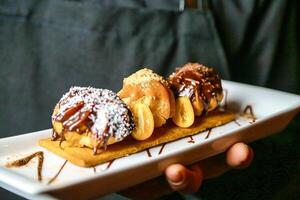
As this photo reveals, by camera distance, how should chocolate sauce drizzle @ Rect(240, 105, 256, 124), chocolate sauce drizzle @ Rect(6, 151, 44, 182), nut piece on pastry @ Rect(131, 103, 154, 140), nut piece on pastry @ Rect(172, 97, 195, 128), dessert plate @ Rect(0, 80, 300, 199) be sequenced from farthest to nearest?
chocolate sauce drizzle @ Rect(240, 105, 256, 124)
nut piece on pastry @ Rect(172, 97, 195, 128)
nut piece on pastry @ Rect(131, 103, 154, 140)
chocolate sauce drizzle @ Rect(6, 151, 44, 182)
dessert plate @ Rect(0, 80, 300, 199)

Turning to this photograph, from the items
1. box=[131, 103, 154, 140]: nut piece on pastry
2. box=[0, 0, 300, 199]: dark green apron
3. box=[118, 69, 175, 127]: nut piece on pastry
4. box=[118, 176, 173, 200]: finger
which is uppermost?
box=[0, 0, 300, 199]: dark green apron

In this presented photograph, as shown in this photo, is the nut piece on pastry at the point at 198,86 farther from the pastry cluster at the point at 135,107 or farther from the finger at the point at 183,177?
the finger at the point at 183,177

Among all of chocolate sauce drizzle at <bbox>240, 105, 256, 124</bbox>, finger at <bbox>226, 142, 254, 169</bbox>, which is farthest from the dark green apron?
finger at <bbox>226, 142, 254, 169</bbox>

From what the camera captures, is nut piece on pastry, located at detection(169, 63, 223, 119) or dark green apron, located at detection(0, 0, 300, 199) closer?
nut piece on pastry, located at detection(169, 63, 223, 119)

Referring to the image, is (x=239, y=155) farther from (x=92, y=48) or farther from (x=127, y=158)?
(x=92, y=48)

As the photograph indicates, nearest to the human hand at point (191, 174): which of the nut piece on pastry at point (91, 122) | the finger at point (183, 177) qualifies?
the finger at point (183, 177)

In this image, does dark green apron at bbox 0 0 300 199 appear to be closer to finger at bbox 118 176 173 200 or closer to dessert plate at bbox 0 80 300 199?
dessert plate at bbox 0 80 300 199

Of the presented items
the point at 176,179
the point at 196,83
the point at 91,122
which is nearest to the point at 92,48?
the point at 196,83

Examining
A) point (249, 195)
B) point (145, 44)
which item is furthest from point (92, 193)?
point (145, 44)
